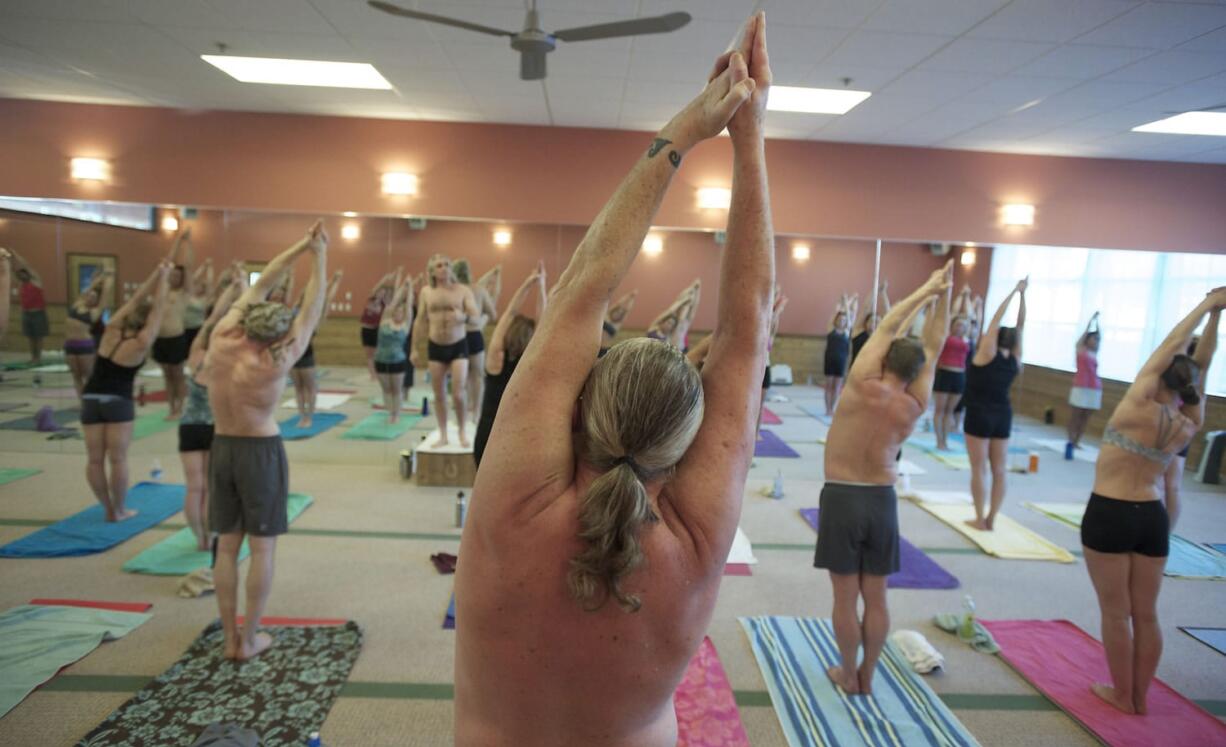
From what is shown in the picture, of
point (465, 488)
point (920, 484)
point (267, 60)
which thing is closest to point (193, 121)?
point (267, 60)

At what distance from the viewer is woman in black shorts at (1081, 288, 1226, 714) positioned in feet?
9.36

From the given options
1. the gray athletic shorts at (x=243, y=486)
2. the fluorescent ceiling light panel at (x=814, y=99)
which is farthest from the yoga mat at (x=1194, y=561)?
the gray athletic shorts at (x=243, y=486)

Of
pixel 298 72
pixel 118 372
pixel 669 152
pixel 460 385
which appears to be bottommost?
pixel 460 385

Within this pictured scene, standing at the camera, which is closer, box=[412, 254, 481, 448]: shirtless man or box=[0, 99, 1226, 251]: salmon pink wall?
box=[412, 254, 481, 448]: shirtless man

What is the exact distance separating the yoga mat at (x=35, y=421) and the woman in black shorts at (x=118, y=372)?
1.69 meters

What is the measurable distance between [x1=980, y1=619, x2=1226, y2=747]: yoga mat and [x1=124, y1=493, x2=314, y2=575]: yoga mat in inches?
172

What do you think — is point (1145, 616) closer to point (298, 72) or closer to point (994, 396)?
point (994, 396)

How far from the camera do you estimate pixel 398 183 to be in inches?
247

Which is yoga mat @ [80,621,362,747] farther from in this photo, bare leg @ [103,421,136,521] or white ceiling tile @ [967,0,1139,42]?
white ceiling tile @ [967,0,1139,42]

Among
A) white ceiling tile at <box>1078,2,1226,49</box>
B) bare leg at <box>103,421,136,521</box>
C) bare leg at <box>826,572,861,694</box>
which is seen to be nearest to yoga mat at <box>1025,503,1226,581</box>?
bare leg at <box>826,572,861,694</box>

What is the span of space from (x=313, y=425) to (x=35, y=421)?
95.2 inches

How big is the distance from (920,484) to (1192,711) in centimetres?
364

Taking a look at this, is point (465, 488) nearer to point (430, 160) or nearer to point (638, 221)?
point (430, 160)

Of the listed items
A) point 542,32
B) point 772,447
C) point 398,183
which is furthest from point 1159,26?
point 398,183
